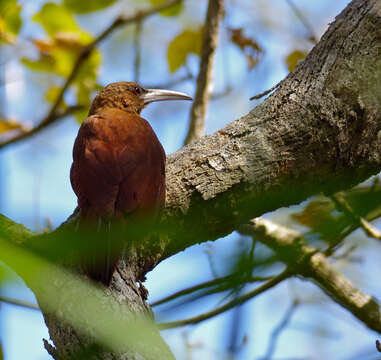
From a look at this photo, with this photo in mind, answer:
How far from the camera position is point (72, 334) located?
1.96 m

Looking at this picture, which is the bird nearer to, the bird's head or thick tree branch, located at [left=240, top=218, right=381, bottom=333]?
the bird's head

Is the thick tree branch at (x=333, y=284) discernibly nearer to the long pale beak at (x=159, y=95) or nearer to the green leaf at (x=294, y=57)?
the green leaf at (x=294, y=57)

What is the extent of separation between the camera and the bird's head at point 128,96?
12.9 feet

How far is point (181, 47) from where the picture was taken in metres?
3.97

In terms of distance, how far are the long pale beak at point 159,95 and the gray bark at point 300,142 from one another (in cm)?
165

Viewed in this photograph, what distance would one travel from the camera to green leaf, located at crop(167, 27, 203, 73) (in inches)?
154

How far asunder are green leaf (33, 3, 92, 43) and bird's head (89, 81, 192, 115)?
16.6 inches

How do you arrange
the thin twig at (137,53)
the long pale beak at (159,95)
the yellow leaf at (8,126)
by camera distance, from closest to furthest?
the yellow leaf at (8,126) → the thin twig at (137,53) → the long pale beak at (159,95)

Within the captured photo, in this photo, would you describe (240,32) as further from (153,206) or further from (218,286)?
(218,286)

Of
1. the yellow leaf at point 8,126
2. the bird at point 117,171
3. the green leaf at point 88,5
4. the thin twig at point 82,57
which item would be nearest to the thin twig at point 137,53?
the thin twig at point 82,57

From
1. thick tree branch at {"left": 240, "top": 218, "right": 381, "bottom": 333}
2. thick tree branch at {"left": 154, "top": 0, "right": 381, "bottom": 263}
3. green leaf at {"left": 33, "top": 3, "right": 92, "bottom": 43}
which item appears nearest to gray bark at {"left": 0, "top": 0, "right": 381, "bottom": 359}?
thick tree branch at {"left": 154, "top": 0, "right": 381, "bottom": 263}

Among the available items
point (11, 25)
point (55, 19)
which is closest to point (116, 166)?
point (11, 25)

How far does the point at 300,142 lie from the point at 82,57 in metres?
1.56

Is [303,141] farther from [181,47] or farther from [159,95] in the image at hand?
[159,95]
